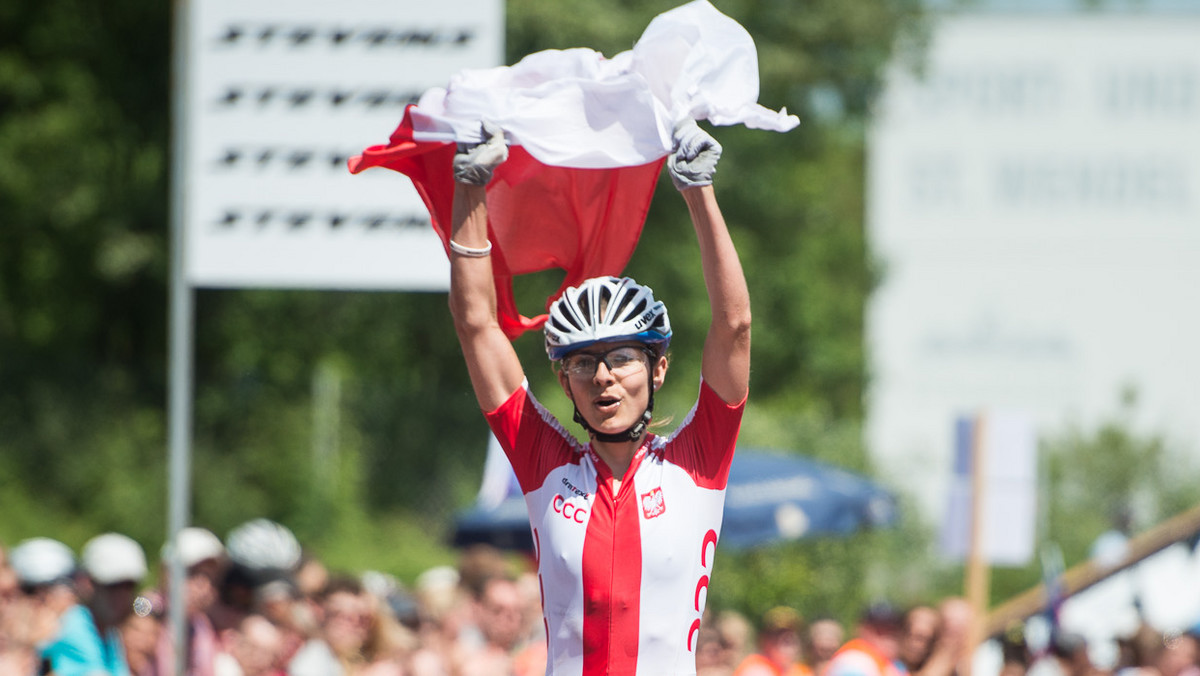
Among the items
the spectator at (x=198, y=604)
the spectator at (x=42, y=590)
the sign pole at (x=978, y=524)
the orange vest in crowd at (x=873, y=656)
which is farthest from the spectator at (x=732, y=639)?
the spectator at (x=42, y=590)

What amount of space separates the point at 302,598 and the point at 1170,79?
1122 inches

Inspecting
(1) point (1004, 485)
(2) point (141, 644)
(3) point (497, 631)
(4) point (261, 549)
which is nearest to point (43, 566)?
(4) point (261, 549)

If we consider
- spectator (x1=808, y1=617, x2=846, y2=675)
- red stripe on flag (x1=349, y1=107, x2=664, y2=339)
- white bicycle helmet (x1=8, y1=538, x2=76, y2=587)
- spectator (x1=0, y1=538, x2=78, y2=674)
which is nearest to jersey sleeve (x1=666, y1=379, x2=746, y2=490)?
red stripe on flag (x1=349, y1=107, x2=664, y2=339)

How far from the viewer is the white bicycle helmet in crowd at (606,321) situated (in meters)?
4.05

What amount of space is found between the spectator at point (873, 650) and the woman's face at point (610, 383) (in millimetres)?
4053

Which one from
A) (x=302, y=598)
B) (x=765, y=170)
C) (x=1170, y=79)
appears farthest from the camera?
(x=1170, y=79)

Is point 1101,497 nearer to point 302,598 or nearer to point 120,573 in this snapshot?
point 302,598

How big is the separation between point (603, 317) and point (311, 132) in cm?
309

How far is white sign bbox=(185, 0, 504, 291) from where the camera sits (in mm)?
6648

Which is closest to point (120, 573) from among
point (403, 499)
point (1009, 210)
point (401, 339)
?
point (403, 499)

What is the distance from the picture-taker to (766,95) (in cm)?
2383

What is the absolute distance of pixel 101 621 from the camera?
714 cm

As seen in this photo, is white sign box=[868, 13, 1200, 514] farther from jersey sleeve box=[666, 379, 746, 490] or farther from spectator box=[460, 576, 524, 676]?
jersey sleeve box=[666, 379, 746, 490]

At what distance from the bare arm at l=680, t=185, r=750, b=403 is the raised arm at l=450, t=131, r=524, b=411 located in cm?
52
